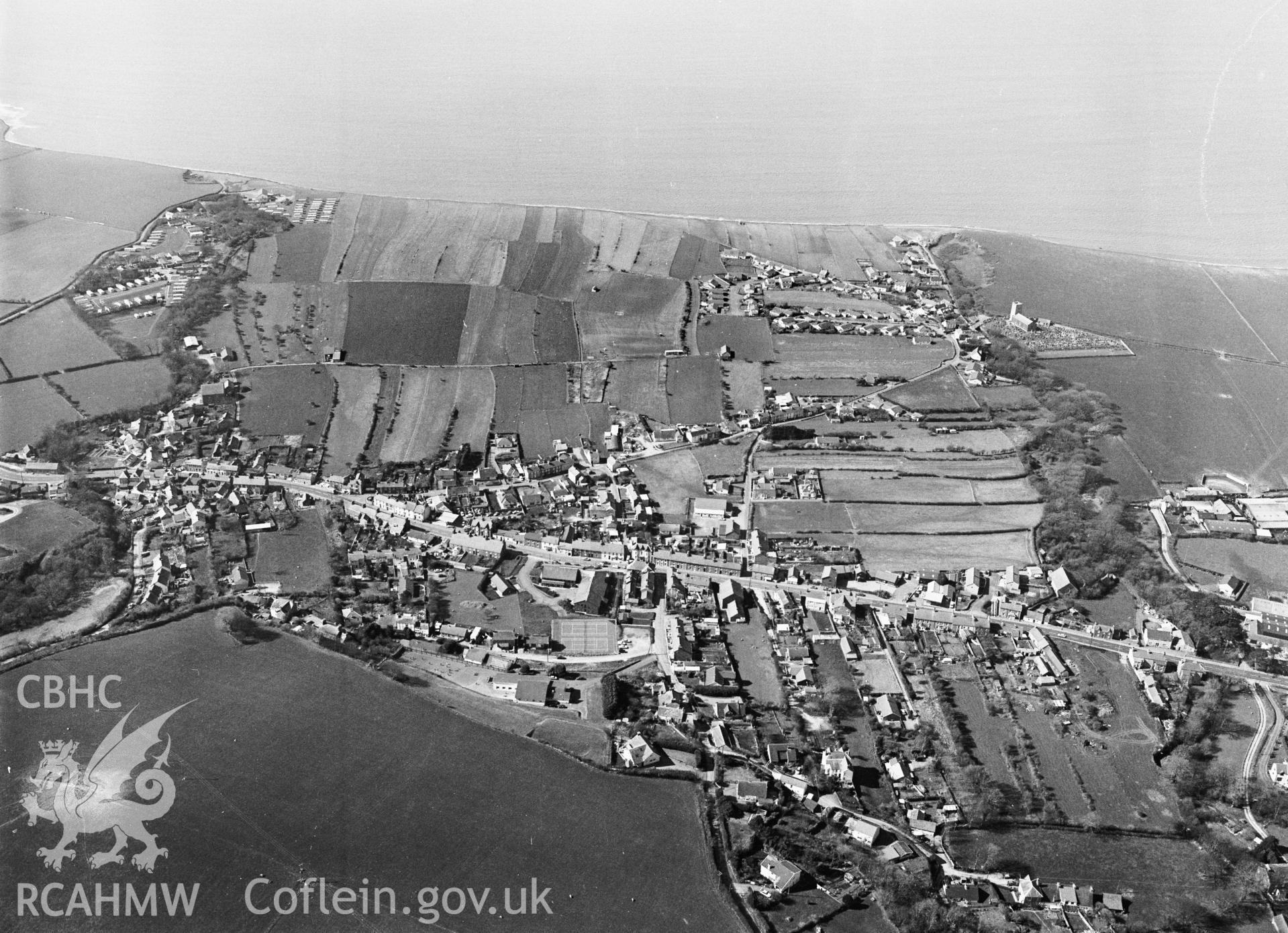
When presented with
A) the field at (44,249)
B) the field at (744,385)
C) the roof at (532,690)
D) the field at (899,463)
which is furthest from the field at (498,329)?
the roof at (532,690)

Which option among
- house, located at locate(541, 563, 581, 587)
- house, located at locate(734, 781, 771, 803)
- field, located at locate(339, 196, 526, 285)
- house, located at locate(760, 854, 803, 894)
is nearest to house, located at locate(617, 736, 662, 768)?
house, located at locate(734, 781, 771, 803)

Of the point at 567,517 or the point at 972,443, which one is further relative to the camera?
the point at 972,443

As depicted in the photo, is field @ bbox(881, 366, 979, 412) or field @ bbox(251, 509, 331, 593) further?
field @ bbox(881, 366, 979, 412)

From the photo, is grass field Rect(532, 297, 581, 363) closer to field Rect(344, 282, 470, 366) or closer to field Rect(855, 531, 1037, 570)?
field Rect(344, 282, 470, 366)

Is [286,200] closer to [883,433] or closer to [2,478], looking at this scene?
[2,478]

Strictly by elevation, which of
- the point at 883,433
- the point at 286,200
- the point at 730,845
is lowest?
the point at 730,845

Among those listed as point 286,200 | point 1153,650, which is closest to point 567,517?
point 1153,650
